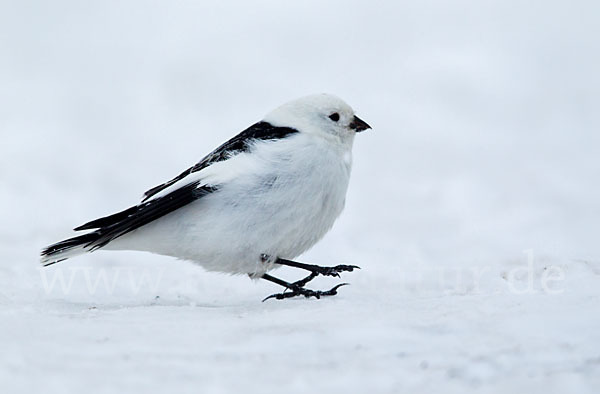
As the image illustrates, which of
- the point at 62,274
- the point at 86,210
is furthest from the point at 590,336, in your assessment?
the point at 86,210

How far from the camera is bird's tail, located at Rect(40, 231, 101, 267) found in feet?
13.9

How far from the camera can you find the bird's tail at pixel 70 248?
13.9 ft

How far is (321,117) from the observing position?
14.9 feet

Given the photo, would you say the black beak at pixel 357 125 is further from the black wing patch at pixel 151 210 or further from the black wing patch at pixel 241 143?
the black wing patch at pixel 151 210

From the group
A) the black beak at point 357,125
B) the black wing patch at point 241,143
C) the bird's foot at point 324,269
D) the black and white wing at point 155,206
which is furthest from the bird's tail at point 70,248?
the black beak at point 357,125

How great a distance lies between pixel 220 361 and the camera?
8.80 ft

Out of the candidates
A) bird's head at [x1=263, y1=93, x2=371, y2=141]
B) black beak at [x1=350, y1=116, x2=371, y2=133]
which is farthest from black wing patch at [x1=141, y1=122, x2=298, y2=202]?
black beak at [x1=350, y1=116, x2=371, y2=133]

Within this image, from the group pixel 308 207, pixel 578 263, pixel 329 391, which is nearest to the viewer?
pixel 329 391

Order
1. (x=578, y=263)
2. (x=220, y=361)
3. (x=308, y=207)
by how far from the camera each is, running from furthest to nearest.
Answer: (x=578, y=263)
(x=308, y=207)
(x=220, y=361)

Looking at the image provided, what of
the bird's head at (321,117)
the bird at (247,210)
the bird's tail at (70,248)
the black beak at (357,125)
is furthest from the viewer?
the black beak at (357,125)

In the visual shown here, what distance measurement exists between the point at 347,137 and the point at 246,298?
108 cm

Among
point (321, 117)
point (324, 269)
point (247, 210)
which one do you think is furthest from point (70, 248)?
point (321, 117)

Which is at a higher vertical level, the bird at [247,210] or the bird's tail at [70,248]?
the bird at [247,210]

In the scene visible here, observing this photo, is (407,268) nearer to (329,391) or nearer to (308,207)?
(308,207)
